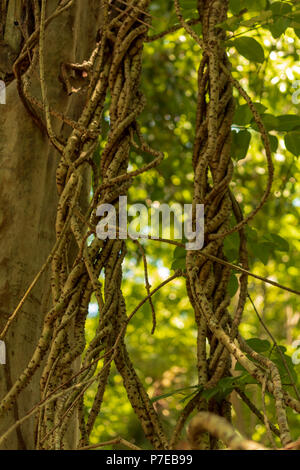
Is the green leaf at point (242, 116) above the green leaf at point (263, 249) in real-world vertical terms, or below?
above

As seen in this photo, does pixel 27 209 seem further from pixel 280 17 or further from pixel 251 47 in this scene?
pixel 280 17

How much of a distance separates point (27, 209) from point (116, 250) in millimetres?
217

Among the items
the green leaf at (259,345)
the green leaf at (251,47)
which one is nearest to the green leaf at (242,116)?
the green leaf at (251,47)

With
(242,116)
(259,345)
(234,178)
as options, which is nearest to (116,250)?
(259,345)

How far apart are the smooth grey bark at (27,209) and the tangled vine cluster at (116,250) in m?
0.04

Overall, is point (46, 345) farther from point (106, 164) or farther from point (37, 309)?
point (106, 164)

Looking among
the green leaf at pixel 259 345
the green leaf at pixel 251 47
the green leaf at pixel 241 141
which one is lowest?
the green leaf at pixel 259 345

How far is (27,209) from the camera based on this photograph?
3.91ft

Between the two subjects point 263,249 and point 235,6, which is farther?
point 263,249

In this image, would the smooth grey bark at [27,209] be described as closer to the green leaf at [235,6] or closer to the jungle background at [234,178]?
the jungle background at [234,178]

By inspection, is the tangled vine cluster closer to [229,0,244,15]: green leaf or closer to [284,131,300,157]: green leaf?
[229,0,244,15]: green leaf

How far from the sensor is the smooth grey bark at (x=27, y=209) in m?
1.09

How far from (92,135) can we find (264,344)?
54 cm
